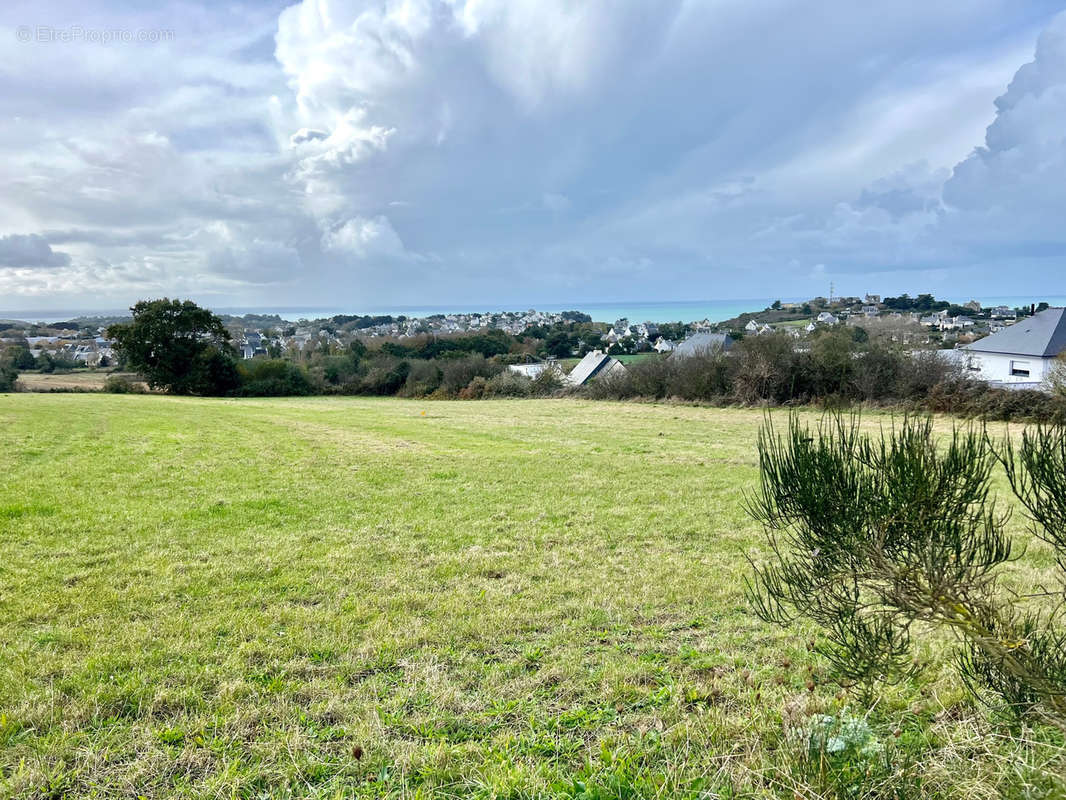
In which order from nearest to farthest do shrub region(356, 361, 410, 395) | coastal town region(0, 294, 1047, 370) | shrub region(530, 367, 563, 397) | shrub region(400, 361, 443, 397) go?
coastal town region(0, 294, 1047, 370)
shrub region(530, 367, 563, 397)
shrub region(400, 361, 443, 397)
shrub region(356, 361, 410, 395)

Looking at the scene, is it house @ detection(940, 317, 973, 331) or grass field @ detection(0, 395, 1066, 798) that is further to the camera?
house @ detection(940, 317, 973, 331)

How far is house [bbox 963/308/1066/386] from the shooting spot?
2903cm

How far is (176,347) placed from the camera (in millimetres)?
39469

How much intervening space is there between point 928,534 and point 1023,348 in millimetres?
37284

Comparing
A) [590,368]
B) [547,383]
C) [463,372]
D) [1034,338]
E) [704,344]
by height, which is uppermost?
[1034,338]

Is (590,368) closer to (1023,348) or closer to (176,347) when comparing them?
(1023,348)

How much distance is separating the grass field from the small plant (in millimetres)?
327

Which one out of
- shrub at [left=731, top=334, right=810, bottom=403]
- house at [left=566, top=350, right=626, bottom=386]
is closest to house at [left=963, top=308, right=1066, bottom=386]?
shrub at [left=731, top=334, right=810, bottom=403]

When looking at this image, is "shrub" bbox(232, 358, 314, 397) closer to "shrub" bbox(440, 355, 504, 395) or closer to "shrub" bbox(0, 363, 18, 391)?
"shrub" bbox(440, 355, 504, 395)

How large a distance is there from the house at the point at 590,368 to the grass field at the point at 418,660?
31.3m

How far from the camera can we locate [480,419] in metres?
23.8

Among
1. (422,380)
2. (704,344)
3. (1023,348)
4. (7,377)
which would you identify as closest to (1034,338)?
(1023,348)

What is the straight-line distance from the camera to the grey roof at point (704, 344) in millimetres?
31625

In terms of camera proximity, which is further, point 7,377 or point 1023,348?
point 7,377
